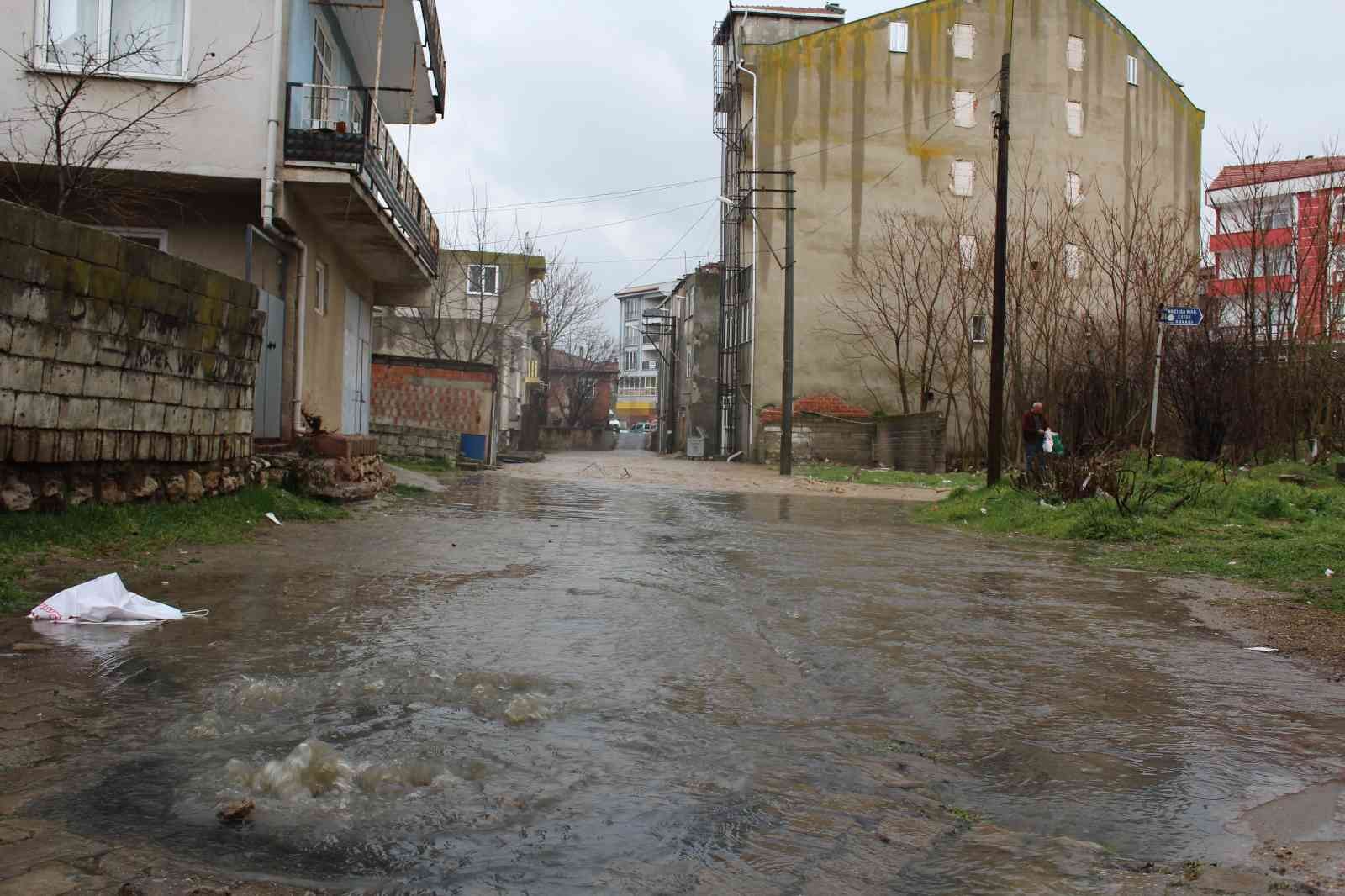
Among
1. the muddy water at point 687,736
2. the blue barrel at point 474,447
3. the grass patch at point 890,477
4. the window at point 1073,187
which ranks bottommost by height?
the muddy water at point 687,736

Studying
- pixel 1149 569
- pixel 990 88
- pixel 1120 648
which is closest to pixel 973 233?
pixel 990 88

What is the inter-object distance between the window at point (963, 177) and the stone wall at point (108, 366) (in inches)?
→ 1276

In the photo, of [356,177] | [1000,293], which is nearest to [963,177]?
[1000,293]

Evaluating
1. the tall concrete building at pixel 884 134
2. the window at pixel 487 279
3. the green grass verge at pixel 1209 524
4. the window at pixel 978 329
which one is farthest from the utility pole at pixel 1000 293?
the window at pixel 487 279

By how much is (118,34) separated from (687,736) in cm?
1252

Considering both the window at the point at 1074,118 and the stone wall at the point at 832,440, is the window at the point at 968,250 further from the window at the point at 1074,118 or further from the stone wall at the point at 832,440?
the stone wall at the point at 832,440

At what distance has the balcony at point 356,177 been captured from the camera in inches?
547

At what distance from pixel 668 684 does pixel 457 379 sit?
23683mm

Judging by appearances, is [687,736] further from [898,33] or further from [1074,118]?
[1074,118]

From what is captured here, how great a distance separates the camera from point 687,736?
4609 mm

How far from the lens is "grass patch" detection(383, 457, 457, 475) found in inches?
986

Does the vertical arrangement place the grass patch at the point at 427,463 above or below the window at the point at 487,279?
below

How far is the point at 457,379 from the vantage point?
93.2ft

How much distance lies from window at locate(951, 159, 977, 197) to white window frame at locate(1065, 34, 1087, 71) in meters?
5.12
